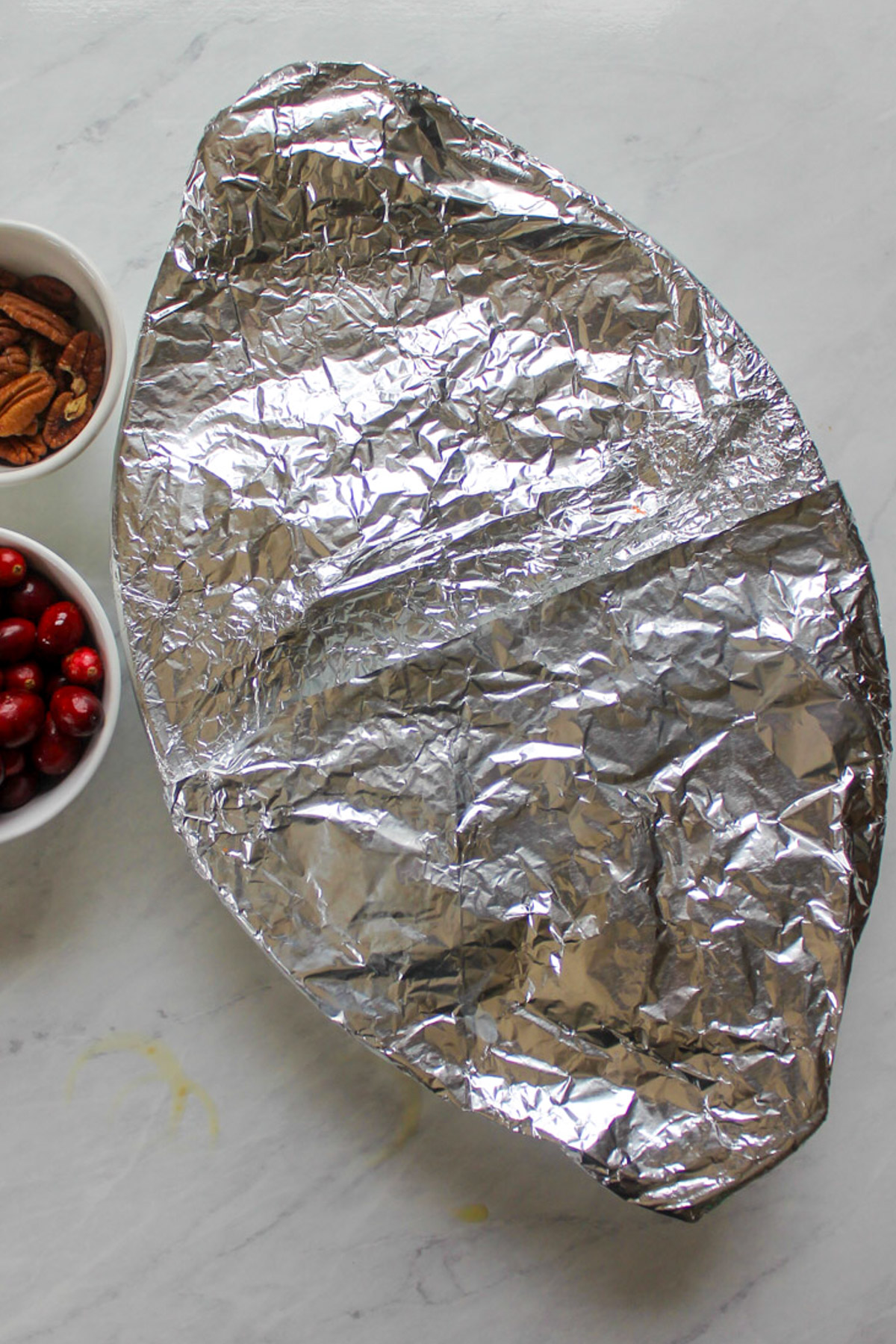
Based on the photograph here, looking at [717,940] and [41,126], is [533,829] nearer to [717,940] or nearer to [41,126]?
[717,940]

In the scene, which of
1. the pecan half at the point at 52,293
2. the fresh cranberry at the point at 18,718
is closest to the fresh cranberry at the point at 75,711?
the fresh cranberry at the point at 18,718

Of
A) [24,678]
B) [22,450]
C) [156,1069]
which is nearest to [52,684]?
[24,678]

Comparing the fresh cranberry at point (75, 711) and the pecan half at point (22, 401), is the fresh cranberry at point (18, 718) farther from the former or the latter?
the pecan half at point (22, 401)

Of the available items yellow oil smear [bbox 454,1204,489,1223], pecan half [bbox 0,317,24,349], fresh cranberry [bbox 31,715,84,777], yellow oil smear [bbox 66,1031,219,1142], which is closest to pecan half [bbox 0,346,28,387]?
pecan half [bbox 0,317,24,349]

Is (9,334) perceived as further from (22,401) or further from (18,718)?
(18,718)

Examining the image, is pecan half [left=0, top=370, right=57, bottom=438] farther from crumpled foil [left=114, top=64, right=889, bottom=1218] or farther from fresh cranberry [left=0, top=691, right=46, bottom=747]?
fresh cranberry [left=0, top=691, right=46, bottom=747]

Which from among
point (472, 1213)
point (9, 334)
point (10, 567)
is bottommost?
point (472, 1213)
